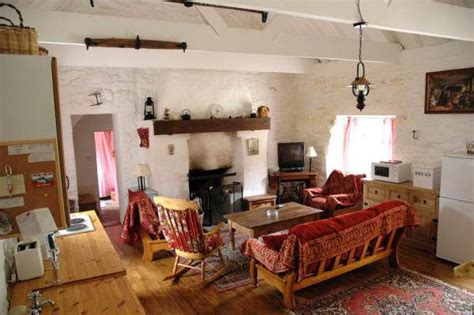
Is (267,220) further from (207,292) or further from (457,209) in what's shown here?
(457,209)

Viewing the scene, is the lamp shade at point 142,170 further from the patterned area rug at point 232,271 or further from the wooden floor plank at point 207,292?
the patterned area rug at point 232,271

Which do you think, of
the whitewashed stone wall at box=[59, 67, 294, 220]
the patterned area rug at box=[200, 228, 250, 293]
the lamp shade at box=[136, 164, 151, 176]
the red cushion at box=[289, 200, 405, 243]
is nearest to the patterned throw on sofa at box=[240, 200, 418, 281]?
the red cushion at box=[289, 200, 405, 243]

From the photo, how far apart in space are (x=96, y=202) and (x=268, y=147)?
4.06 meters

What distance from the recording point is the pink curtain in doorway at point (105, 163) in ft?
28.5

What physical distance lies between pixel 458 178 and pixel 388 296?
1842mm

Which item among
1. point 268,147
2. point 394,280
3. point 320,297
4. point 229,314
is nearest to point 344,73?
point 268,147

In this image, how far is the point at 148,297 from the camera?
4086 millimetres

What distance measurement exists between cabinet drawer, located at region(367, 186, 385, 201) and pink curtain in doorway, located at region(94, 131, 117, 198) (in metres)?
5.96

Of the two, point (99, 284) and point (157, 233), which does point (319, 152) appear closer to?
point (157, 233)

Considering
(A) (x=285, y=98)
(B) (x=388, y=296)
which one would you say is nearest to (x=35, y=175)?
(B) (x=388, y=296)

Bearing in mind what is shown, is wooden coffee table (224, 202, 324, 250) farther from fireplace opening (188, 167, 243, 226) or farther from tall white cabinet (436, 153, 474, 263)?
tall white cabinet (436, 153, 474, 263)

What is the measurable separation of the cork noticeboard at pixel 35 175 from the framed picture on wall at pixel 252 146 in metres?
5.59

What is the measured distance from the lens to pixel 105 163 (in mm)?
8812

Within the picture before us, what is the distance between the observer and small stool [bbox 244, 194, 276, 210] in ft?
23.0
